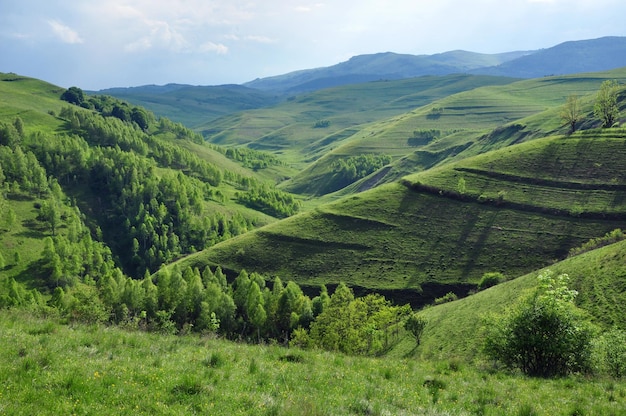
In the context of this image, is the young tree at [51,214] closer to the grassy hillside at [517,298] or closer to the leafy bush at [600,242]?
the grassy hillside at [517,298]

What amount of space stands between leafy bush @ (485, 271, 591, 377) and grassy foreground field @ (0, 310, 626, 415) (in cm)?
450

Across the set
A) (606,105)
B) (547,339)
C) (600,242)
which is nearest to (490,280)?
(600,242)

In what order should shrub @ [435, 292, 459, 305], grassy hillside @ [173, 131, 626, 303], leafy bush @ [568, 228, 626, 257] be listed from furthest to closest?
grassy hillside @ [173, 131, 626, 303] → shrub @ [435, 292, 459, 305] → leafy bush @ [568, 228, 626, 257]

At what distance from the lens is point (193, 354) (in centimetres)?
2059

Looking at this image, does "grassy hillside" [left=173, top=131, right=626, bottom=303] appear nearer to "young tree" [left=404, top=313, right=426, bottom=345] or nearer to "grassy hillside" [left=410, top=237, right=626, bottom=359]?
"grassy hillside" [left=410, top=237, right=626, bottom=359]

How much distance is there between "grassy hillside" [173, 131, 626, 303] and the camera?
122 metres

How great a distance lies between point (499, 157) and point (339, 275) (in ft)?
310

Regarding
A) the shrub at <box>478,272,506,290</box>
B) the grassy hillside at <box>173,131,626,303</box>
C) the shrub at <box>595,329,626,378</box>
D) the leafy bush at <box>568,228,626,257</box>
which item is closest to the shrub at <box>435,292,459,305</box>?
the grassy hillside at <box>173,131,626,303</box>

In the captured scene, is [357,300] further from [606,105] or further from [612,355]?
[606,105]

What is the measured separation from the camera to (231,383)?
16719mm

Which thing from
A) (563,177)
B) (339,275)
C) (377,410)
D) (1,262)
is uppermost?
(377,410)

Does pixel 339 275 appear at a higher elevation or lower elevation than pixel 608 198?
lower

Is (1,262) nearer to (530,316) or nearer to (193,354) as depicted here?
(193,354)

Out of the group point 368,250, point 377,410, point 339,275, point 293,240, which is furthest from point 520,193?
point 377,410
